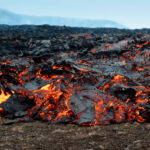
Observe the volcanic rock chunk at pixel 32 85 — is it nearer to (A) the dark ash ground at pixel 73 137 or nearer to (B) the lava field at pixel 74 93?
(B) the lava field at pixel 74 93

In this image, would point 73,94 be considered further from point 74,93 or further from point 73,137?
point 73,137

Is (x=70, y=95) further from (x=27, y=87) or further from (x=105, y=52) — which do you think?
(x=105, y=52)

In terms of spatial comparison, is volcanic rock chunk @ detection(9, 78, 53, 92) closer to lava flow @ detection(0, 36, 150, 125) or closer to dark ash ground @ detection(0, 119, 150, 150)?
lava flow @ detection(0, 36, 150, 125)

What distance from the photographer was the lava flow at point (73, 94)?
5.55 metres

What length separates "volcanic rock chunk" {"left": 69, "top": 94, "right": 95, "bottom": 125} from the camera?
5269 mm

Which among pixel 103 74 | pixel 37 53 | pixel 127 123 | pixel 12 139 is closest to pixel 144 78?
pixel 103 74

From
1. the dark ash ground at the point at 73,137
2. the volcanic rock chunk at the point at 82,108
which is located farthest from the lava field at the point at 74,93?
the dark ash ground at the point at 73,137

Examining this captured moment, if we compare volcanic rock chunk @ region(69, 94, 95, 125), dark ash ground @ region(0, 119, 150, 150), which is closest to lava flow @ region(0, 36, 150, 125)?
volcanic rock chunk @ region(69, 94, 95, 125)

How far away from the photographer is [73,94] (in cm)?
627

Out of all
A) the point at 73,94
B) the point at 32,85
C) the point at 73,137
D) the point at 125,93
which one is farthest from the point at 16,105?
the point at 125,93

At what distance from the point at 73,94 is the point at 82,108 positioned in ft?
2.63

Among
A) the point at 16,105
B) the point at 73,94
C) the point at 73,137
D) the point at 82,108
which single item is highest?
the point at 73,94

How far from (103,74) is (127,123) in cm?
291

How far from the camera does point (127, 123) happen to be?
5.26 metres
